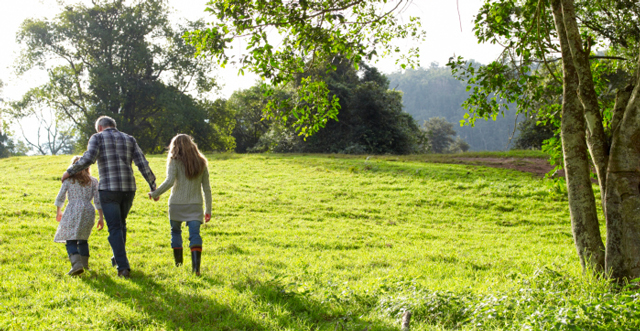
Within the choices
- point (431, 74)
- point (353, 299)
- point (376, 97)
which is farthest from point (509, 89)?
point (431, 74)

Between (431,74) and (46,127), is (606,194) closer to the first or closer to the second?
(46,127)

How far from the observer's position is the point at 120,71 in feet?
138

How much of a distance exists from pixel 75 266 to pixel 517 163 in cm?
2265

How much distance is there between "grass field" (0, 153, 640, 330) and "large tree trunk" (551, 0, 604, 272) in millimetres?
433

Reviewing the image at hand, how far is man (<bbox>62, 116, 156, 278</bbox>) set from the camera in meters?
6.06

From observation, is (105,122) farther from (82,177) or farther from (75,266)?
(75,266)

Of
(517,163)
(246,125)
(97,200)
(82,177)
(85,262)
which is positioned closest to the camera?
(85,262)

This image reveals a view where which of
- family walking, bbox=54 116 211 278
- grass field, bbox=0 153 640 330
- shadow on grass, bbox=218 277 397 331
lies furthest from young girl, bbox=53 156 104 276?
shadow on grass, bbox=218 277 397 331

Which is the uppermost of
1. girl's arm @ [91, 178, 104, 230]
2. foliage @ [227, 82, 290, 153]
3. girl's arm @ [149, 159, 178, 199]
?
foliage @ [227, 82, 290, 153]

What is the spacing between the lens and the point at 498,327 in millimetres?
4031

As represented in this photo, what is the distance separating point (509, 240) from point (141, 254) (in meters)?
9.37

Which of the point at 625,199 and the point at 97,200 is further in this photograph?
the point at 97,200

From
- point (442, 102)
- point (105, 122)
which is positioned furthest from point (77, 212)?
point (442, 102)

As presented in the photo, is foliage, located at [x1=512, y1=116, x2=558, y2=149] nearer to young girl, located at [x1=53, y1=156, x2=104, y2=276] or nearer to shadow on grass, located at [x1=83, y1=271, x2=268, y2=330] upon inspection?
young girl, located at [x1=53, y1=156, x2=104, y2=276]
